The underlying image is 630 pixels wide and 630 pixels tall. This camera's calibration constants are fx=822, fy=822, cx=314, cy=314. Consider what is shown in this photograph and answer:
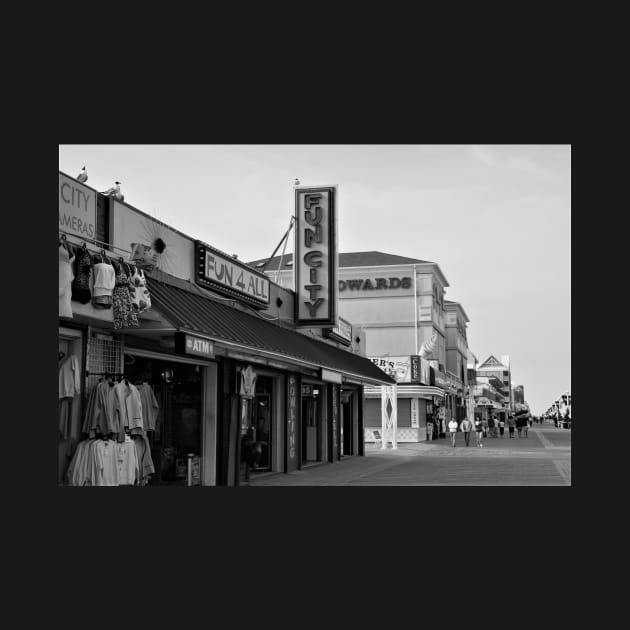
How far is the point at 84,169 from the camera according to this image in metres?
11.9

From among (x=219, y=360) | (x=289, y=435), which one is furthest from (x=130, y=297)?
(x=289, y=435)

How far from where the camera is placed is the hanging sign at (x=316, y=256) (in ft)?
70.8

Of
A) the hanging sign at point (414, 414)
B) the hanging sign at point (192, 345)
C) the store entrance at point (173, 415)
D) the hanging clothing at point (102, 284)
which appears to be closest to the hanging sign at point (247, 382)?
the store entrance at point (173, 415)

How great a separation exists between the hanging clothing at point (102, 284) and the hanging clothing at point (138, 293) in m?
0.43

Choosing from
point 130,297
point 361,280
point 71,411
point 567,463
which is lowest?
Result: point 567,463

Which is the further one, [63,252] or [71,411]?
[71,411]

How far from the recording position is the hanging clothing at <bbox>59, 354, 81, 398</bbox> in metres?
11.0

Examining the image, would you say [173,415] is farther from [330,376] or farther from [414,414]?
[414,414]

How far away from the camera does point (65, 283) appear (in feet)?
32.8

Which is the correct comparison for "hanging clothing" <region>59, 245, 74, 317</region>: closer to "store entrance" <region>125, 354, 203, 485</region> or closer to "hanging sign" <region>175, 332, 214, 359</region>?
"hanging sign" <region>175, 332, 214, 359</region>

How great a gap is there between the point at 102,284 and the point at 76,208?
1512 mm

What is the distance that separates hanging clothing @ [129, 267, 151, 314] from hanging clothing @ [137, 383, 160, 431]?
161 cm

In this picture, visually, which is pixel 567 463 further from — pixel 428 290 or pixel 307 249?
pixel 428 290

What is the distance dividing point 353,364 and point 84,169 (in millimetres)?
16066
